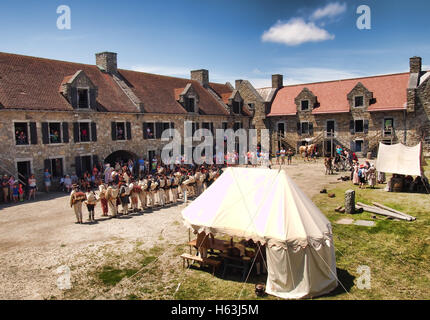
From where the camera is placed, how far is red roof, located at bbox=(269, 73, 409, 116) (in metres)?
32.2

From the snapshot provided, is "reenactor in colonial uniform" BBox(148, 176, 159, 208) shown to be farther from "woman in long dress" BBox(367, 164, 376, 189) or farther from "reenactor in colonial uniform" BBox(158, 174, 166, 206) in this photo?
"woman in long dress" BBox(367, 164, 376, 189)

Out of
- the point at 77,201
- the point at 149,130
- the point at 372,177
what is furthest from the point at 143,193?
the point at 372,177

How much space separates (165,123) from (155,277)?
67.1 ft

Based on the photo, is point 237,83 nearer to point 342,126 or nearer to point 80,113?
→ point 342,126

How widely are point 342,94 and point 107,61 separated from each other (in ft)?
76.1

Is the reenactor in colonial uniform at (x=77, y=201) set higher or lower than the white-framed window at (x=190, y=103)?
lower

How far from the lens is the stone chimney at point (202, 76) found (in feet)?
121

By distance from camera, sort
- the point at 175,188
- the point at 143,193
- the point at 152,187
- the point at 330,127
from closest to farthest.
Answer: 1. the point at 143,193
2. the point at 152,187
3. the point at 175,188
4. the point at 330,127

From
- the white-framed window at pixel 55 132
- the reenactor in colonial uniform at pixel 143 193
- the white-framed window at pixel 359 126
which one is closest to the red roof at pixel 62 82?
the white-framed window at pixel 55 132

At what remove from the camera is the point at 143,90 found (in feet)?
94.1

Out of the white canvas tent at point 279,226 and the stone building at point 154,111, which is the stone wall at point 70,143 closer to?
the stone building at point 154,111

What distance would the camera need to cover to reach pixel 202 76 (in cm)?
3681

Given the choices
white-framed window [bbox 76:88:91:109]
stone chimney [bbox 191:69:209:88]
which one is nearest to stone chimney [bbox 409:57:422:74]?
stone chimney [bbox 191:69:209:88]
